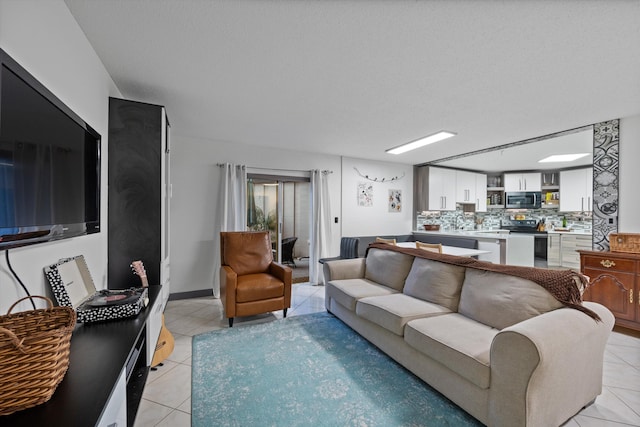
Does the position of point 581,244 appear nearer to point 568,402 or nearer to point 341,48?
point 568,402

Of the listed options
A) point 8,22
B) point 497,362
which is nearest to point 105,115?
point 8,22

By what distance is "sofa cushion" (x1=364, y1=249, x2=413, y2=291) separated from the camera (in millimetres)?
2967

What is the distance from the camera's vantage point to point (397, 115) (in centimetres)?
318

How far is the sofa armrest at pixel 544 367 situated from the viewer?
1373 mm

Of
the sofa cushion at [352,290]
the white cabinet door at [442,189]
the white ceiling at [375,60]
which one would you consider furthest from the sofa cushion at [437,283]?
the white cabinet door at [442,189]

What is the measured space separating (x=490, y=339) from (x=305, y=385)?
1312 millimetres

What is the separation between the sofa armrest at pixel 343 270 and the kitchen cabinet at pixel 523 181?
5.67 metres

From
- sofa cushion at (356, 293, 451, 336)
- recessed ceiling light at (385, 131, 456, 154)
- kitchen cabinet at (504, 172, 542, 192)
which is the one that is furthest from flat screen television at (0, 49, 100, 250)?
kitchen cabinet at (504, 172, 542, 192)

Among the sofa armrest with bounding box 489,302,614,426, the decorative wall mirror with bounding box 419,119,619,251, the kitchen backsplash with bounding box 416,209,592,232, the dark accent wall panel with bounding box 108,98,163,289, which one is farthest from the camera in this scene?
the kitchen backsplash with bounding box 416,209,592,232

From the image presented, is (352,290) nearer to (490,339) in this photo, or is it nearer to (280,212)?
(490,339)

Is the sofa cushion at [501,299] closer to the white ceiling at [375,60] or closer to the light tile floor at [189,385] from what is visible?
the light tile floor at [189,385]

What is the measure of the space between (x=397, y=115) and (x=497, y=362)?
258cm

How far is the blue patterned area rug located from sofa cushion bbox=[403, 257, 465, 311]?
65 cm

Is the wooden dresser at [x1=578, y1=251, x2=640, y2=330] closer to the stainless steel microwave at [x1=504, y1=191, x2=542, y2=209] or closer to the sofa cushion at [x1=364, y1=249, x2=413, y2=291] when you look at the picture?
the sofa cushion at [x1=364, y1=249, x2=413, y2=291]
